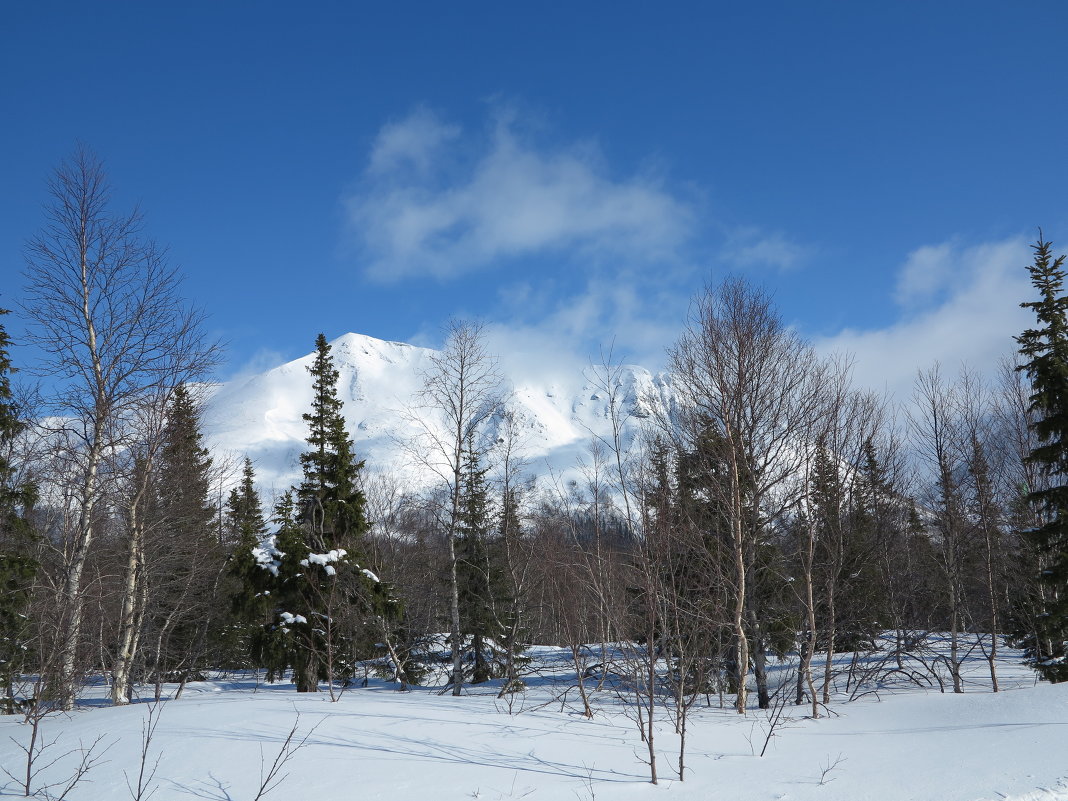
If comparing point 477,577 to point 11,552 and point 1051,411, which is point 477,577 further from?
point 1051,411

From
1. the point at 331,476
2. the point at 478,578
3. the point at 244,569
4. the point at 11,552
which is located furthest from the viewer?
the point at 478,578

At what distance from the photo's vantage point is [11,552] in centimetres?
1490

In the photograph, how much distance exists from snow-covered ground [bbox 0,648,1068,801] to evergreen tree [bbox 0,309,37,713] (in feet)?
9.16

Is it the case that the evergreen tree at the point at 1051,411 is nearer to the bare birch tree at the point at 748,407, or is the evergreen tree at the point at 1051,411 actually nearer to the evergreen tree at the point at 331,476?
the bare birch tree at the point at 748,407

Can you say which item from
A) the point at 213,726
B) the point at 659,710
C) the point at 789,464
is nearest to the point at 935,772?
the point at 659,710

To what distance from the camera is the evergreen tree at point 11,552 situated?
13.4m

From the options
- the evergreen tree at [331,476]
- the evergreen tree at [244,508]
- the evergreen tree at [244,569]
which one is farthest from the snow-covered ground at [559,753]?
the evergreen tree at [244,508]

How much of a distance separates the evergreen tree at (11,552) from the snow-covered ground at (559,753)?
2793mm

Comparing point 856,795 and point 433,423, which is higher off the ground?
point 433,423

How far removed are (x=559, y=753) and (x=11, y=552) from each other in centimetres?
1410

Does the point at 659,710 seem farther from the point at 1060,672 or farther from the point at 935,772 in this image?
the point at 1060,672

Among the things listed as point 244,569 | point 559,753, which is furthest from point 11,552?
point 559,753

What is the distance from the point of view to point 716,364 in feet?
46.2

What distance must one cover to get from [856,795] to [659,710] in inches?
284
